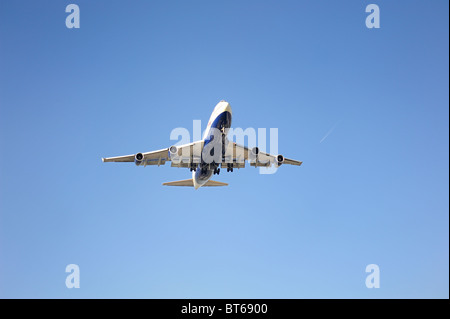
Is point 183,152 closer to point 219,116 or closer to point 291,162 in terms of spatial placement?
point 219,116

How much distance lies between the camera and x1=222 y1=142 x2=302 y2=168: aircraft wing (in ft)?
149

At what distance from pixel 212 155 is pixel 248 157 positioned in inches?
216

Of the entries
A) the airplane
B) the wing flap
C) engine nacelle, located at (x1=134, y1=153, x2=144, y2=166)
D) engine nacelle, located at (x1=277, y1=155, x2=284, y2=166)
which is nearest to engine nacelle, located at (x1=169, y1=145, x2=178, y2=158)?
the airplane

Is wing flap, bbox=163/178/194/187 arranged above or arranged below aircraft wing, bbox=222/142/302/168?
below

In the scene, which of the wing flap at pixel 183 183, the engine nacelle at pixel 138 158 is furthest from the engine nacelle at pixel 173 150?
the wing flap at pixel 183 183

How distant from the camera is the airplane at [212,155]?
39969 millimetres

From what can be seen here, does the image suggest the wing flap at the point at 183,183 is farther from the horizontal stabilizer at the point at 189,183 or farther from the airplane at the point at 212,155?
the airplane at the point at 212,155

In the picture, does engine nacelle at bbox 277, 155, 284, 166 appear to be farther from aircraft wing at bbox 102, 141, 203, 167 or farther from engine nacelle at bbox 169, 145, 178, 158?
engine nacelle at bbox 169, 145, 178, 158

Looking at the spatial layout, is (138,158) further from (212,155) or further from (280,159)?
(280,159)

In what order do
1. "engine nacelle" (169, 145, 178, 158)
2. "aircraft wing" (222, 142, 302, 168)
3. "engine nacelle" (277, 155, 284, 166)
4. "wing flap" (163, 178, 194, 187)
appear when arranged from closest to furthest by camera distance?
"engine nacelle" (169, 145, 178, 158)
"engine nacelle" (277, 155, 284, 166)
"aircraft wing" (222, 142, 302, 168)
"wing flap" (163, 178, 194, 187)

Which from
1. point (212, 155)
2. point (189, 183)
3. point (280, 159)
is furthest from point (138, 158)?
point (280, 159)

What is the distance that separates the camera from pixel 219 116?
128ft

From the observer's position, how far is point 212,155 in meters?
42.6
